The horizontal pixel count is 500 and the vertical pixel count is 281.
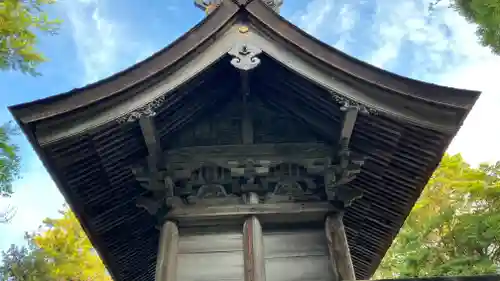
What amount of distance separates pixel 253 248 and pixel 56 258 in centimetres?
1010

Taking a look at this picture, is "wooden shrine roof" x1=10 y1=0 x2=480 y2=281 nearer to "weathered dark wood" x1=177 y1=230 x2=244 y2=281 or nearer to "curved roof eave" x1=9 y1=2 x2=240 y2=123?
"curved roof eave" x1=9 y1=2 x2=240 y2=123

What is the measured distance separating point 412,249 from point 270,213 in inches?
339

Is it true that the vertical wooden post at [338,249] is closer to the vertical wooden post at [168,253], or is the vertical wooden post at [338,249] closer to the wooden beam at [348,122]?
the wooden beam at [348,122]

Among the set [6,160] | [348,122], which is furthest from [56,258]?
[348,122]

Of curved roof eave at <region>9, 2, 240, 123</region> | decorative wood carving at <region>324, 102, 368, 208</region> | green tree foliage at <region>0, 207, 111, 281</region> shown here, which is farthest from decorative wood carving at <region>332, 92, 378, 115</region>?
green tree foliage at <region>0, 207, 111, 281</region>

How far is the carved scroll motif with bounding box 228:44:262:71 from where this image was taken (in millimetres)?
5672

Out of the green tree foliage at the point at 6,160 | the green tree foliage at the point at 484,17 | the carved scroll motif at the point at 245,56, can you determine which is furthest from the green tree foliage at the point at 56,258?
the green tree foliage at the point at 484,17

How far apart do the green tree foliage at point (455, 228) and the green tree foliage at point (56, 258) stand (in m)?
8.55

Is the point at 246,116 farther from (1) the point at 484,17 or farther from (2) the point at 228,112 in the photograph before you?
(1) the point at 484,17

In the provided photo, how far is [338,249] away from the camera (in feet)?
18.4

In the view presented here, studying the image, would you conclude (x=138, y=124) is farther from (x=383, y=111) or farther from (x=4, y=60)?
(x=4, y=60)

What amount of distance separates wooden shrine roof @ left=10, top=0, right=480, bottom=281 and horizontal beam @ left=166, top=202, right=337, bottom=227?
76 centimetres

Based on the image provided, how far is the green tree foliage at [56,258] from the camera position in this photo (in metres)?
11.3

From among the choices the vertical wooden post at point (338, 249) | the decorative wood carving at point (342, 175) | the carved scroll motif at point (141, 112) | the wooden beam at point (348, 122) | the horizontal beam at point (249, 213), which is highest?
the carved scroll motif at point (141, 112)
